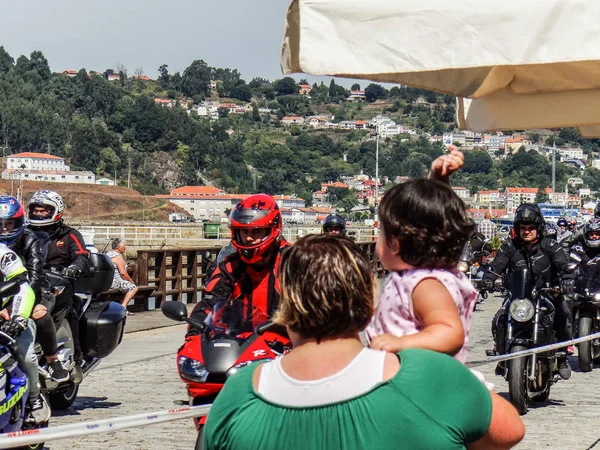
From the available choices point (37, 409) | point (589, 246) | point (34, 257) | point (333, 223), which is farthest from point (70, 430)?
point (589, 246)

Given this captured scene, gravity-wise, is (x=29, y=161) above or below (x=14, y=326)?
above

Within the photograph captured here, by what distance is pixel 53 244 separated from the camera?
9.93 metres

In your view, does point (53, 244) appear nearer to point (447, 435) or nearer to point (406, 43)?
point (406, 43)

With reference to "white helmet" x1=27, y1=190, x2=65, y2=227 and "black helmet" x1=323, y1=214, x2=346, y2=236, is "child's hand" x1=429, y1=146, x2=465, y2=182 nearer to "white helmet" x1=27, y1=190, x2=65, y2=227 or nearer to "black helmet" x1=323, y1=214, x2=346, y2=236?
"white helmet" x1=27, y1=190, x2=65, y2=227

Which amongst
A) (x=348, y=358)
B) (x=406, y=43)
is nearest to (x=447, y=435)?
(x=348, y=358)

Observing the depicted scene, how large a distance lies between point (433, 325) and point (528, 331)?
694 cm

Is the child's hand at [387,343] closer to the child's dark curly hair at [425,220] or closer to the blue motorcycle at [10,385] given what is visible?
the child's dark curly hair at [425,220]

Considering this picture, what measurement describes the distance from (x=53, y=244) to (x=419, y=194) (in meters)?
7.05

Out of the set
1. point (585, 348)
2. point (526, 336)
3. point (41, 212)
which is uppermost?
point (41, 212)

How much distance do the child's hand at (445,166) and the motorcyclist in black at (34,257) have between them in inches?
196

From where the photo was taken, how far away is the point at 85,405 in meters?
10.3

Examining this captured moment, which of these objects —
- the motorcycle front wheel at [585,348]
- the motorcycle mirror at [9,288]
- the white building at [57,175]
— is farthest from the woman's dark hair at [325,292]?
the white building at [57,175]

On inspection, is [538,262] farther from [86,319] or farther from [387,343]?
[387,343]

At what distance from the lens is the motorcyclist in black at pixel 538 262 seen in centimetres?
1027
